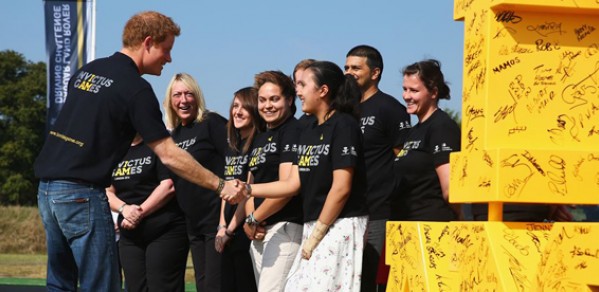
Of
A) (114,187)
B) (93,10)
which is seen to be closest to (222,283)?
(114,187)

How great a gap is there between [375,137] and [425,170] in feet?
1.91

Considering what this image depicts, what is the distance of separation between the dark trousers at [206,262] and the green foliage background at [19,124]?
55.8m

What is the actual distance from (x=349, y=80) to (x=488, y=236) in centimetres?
233

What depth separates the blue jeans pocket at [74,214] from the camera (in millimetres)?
5305

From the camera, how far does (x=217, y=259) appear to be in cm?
741

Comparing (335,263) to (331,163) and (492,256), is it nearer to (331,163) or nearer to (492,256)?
(331,163)

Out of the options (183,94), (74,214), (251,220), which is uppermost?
(183,94)

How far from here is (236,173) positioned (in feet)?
23.9

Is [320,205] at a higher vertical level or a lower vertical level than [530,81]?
lower

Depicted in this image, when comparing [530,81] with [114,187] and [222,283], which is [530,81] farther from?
[114,187]

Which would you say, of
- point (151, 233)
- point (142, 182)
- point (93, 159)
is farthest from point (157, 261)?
point (93, 159)

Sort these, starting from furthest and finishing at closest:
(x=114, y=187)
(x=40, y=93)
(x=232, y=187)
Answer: (x=40, y=93), (x=114, y=187), (x=232, y=187)

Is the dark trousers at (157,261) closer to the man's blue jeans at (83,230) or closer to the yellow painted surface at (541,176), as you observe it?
the man's blue jeans at (83,230)

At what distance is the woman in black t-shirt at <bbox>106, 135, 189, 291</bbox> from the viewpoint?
25.1 ft
